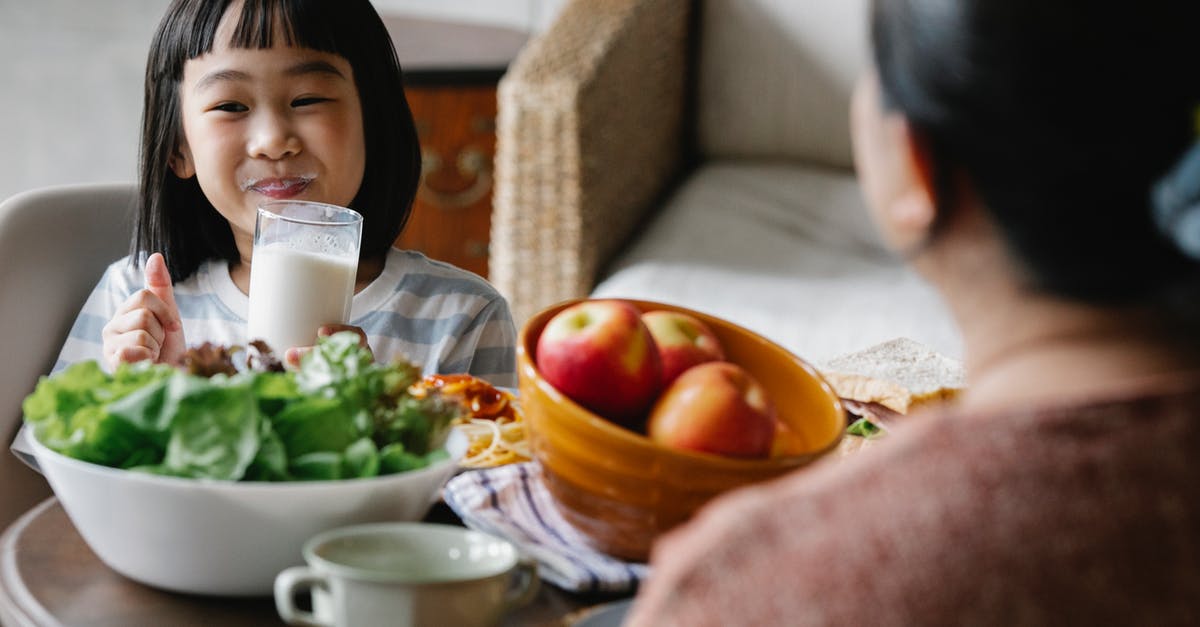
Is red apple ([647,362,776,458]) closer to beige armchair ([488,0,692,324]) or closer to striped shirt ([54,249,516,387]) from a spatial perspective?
striped shirt ([54,249,516,387])

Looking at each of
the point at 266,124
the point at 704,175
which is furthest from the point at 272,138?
the point at 704,175

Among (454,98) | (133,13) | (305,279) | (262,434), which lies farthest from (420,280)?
(133,13)

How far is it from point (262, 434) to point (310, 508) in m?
0.05

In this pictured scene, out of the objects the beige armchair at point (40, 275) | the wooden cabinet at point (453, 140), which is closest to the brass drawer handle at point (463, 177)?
the wooden cabinet at point (453, 140)

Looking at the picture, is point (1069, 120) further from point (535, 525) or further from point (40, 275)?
point (40, 275)

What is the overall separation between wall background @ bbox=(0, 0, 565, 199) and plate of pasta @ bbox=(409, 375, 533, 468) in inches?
103

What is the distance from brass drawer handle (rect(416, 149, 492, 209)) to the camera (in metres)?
2.96

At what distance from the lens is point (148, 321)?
114cm

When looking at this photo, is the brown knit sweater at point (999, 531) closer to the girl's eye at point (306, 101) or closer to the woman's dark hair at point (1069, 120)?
the woman's dark hair at point (1069, 120)

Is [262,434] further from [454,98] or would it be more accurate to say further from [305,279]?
[454,98]

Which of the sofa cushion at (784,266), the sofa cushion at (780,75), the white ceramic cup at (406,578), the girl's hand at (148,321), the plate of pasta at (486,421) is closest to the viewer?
the white ceramic cup at (406,578)

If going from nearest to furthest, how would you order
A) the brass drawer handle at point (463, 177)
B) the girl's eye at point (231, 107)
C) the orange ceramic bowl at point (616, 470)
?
the orange ceramic bowl at point (616, 470) < the girl's eye at point (231, 107) < the brass drawer handle at point (463, 177)

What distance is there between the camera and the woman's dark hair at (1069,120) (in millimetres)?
541

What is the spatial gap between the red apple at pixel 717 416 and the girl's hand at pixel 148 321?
490 mm
